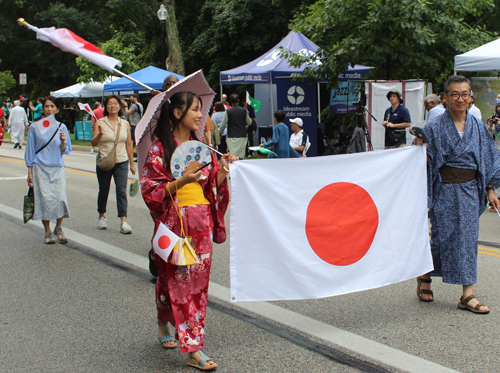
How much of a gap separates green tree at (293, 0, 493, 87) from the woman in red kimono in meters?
8.77

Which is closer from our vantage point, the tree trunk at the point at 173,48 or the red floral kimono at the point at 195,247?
the red floral kimono at the point at 195,247

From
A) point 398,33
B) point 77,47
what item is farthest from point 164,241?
point 398,33

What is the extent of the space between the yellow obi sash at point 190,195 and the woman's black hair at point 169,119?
0.60 ft

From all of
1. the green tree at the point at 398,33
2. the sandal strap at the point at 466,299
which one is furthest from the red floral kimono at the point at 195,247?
the green tree at the point at 398,33

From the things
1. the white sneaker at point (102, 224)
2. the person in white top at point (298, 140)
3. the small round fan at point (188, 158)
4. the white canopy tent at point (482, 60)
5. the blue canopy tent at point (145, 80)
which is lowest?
the white sneaker at point (102, 224)

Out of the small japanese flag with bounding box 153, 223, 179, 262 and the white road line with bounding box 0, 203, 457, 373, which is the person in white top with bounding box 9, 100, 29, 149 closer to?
the white road line with bounding box 0, 203, 457, 373

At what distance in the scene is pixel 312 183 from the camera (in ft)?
13.3

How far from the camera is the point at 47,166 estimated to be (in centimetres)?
707

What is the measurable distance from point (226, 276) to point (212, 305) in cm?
87

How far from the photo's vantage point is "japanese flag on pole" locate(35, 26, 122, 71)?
569cm

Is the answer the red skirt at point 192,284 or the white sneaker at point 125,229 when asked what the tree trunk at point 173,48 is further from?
the red skirt at point 192,284

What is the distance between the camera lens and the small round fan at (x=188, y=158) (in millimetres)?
3367

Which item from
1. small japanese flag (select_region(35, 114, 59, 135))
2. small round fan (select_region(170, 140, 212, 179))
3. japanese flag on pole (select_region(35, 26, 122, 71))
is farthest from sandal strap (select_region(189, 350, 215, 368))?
small japanese flag (select_region(35, 114, 59, 135))

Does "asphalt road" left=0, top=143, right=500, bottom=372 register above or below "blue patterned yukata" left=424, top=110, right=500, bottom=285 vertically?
below
